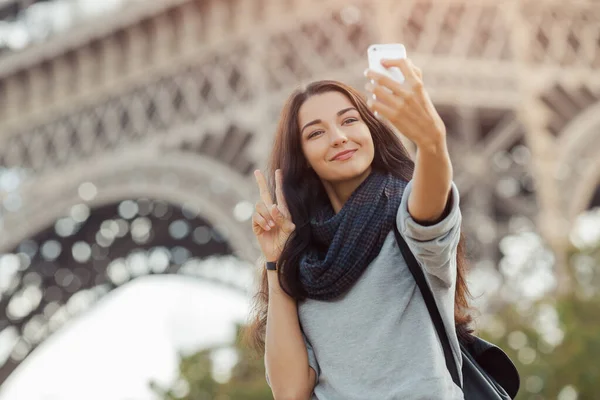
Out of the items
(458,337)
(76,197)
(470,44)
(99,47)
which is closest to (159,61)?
(99,47)

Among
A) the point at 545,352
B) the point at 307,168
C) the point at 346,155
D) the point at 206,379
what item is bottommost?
the point at 206,379

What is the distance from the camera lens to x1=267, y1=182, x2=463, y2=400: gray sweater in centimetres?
231

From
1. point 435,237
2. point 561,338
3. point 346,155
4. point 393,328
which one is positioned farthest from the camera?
point 561,338

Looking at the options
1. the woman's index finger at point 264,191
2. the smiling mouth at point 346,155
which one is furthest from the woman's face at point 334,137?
the woman's index finger at point 264,191

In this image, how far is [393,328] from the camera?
2418mm

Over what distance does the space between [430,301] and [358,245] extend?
21cm

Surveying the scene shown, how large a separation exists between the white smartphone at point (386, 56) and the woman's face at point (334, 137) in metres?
0.37

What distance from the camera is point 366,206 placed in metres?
2.49

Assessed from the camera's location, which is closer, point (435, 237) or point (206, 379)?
point (435, 237)

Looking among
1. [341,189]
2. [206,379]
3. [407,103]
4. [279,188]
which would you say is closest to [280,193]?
[279,188]

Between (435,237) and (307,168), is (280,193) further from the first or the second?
(435,237)

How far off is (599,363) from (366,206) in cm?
1078

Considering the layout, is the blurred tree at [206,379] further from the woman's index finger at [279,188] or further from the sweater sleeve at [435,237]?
the sweater sleeve at [435,237]

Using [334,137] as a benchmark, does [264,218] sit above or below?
below
